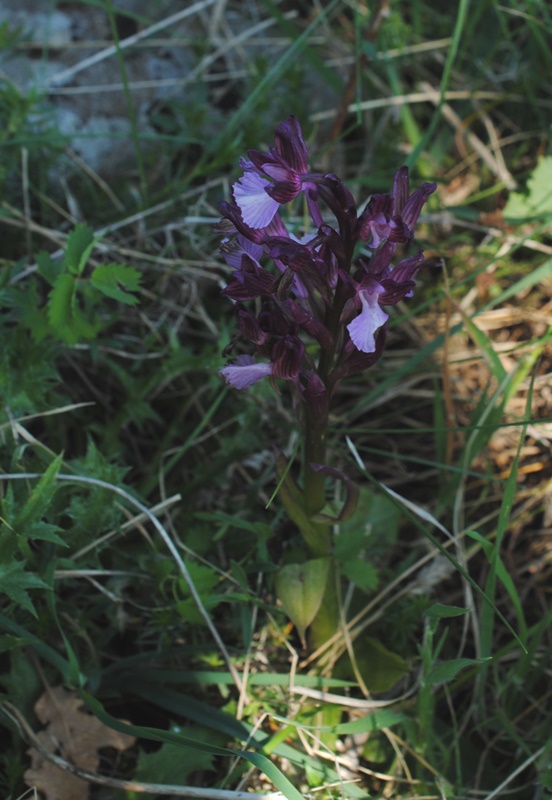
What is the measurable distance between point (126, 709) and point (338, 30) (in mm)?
2843

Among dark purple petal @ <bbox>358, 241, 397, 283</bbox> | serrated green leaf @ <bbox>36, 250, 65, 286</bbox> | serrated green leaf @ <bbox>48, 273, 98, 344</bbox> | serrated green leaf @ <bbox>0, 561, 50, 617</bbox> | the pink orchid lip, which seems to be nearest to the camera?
the pink orchid lip

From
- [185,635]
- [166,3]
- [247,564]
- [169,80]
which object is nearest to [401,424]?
[247,564]

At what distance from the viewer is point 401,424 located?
8.73 feet

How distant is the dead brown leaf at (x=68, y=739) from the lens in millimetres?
1815

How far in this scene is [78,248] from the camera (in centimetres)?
203

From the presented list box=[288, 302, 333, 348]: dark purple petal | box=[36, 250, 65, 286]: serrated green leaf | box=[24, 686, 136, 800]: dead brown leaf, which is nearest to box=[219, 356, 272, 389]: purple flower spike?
box=[288, 302, 333, 348]: dark purple petal

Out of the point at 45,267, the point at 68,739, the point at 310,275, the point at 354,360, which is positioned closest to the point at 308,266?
the point at 310,275

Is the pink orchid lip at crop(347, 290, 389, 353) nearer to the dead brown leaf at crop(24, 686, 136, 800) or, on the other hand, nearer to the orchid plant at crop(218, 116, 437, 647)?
the orchid plant at crop(218, 116, 437, 647)

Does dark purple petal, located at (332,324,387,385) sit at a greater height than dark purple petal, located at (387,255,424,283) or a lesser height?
lesser

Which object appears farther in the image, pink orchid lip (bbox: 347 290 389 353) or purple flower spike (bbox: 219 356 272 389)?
purple flower spike (bbox: 219 356 272 389)

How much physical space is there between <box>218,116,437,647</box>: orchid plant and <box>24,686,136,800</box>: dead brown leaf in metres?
0.74

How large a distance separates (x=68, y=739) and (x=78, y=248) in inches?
47.6

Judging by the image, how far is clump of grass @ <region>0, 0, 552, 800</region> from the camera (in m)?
1.90

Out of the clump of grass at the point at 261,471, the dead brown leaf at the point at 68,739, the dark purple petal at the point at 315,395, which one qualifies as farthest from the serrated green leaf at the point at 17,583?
the dark purple petal at the point at 315,395
